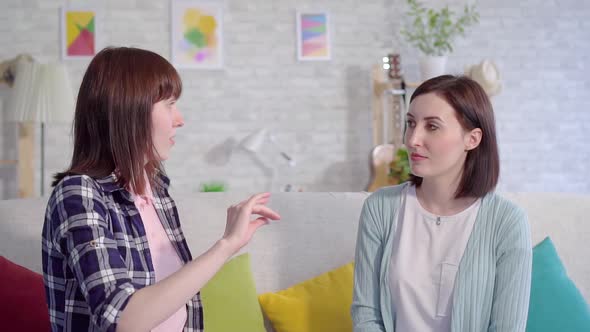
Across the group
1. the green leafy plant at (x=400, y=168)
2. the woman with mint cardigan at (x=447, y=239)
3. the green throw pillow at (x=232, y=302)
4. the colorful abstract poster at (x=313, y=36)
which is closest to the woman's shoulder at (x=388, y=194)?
the woman with mint cardigan at (x=447, y=239)

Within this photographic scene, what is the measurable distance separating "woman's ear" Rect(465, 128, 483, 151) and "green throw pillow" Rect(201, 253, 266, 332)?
776 millimetres

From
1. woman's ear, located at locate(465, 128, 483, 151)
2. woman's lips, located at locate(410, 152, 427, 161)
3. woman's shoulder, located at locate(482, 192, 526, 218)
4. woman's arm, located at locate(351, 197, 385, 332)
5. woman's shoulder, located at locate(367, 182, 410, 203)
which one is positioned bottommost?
woman's arm, located at locate(351, 197, 385, 332)

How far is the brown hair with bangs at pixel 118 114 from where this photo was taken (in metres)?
1.21

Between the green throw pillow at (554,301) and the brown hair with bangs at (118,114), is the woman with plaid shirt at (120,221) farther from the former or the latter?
the green throw pillow at (554,301)

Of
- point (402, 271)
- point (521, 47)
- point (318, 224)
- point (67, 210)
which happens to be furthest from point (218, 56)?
point (67, 210)

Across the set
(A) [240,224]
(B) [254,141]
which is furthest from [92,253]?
(B) [254,141]

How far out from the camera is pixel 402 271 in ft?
5.63

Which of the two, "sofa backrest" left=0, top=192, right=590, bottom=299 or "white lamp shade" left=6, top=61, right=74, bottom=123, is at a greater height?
"white lamp shade" left=6, top=61, right=74, bottom=123

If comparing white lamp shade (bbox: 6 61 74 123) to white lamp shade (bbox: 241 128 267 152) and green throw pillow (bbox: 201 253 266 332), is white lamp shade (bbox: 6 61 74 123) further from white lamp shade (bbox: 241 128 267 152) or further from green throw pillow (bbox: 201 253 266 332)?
green throw pillow (bbox: 201 253 266 332)

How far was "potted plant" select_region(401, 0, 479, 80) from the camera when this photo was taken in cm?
429

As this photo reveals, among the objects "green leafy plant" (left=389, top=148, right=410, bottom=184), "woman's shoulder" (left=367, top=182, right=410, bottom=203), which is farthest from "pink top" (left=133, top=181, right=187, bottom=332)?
"green leafy plant" (left=389, top=148, right=410, bottom=184)

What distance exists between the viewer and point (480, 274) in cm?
168

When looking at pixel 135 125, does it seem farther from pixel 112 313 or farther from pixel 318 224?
pixel 318 224

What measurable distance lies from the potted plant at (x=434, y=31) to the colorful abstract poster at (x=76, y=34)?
2.23m
